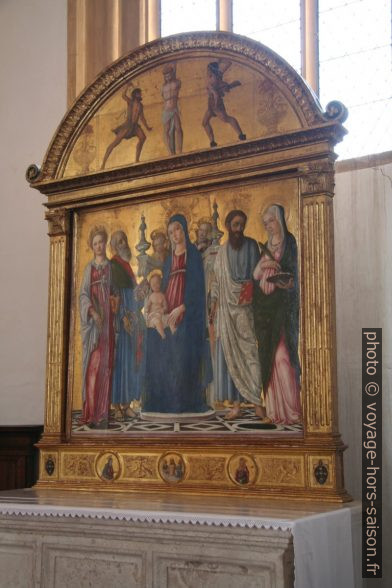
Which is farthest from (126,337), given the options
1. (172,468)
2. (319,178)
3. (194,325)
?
(319,178)

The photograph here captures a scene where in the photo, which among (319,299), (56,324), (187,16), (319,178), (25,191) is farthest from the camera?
(25,191)

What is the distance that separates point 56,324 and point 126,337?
0.67 m

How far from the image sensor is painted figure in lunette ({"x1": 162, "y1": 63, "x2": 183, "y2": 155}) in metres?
7.51

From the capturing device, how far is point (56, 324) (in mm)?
7883

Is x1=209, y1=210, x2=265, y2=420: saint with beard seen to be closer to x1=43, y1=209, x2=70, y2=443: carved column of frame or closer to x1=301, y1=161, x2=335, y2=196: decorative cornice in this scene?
x1=301, y1=161, x2=335, y2=196: decorative cornice

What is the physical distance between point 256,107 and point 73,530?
130 inches

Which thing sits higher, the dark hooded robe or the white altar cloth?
the dark hooded robe

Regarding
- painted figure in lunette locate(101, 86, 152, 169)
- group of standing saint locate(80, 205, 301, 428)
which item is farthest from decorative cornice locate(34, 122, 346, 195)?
group of standing saint locate(80, 205, 301, 428)

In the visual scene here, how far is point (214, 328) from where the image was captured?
7.13 metres

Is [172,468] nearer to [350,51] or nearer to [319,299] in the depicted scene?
[319,299]

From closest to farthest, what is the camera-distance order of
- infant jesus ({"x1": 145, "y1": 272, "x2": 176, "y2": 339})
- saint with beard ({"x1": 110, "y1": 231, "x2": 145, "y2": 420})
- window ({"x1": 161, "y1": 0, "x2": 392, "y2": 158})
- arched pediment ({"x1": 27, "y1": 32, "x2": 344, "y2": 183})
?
arched pediment ({"x1": 27, "y1": 32, "x2": 344, "y2": 183}) → infant jesus ({"x1": 145, "y1": 272, "x2": 176, "y2": 339}) → saint with beard ({"x1": 110, "y1": 231, "x2": 145, "y2": 420}) → window ({"x1": 161, "y1": 0, "x2": 392, "y2": 158})

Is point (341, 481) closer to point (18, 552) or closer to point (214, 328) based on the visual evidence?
point (214, 328)

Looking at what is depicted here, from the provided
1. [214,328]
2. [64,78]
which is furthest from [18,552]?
[64,78]

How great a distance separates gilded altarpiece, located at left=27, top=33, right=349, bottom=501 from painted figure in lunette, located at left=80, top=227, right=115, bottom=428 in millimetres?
12
